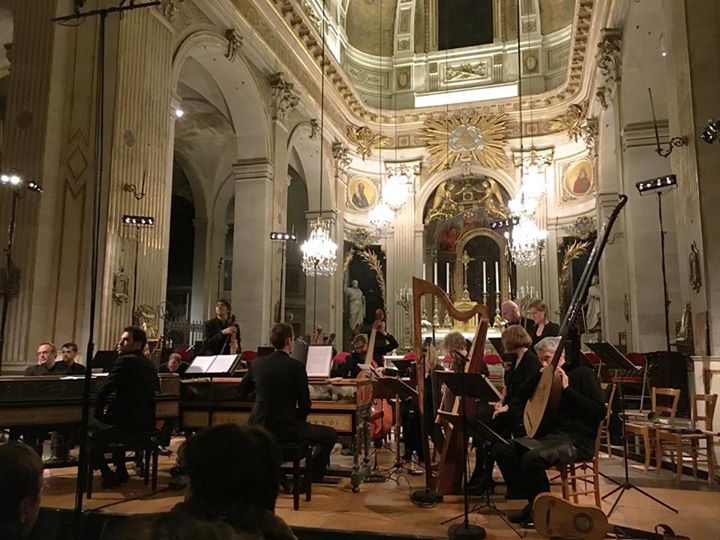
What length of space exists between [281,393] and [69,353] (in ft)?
11.8

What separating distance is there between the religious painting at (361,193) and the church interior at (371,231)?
0.15 ft

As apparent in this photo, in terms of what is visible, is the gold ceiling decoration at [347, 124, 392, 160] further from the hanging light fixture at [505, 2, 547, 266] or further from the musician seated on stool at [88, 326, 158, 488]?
the musician seated on stool at [88, 326, 158, 488]

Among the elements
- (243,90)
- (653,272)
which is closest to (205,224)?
(243,90)

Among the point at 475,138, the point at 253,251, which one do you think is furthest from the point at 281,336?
the point at 475,138

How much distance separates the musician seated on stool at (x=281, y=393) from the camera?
14.7 feet

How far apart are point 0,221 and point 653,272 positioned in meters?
10.2

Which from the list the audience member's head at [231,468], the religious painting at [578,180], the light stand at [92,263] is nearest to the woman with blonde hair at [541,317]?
the light stand at [92,263]

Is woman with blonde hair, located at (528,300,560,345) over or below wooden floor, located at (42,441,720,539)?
over

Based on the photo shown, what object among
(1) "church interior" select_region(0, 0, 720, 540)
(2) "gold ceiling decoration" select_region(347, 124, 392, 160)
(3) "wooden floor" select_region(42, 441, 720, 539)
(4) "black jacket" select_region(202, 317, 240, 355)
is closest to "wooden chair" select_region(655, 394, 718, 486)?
(1) "church interior" select_region(0, 0, 720, 540)

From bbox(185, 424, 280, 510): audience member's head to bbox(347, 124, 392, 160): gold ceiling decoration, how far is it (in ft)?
56.2

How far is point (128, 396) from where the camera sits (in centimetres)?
487

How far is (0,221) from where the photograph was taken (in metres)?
7.55

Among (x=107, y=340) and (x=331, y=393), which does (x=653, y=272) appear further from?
(x=107, y=340)

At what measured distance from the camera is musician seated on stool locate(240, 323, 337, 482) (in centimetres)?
449
